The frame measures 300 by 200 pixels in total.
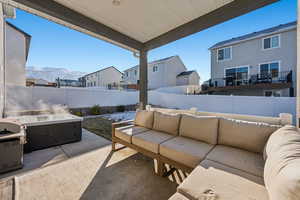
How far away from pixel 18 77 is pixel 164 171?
8.72m

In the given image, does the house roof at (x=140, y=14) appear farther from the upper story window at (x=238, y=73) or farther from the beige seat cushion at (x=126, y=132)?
the upper story window at (x=238, y=73)

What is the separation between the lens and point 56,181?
2018 mm

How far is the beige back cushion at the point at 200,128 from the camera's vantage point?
218 cm

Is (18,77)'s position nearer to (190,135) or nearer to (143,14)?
(143,14)

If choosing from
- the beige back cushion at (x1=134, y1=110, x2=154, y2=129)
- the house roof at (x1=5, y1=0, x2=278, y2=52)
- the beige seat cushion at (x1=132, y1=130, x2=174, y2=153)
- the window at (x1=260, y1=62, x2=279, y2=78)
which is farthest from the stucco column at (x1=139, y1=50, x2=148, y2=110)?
the window at (x1=260, y1=62, x2=279, y2=78)

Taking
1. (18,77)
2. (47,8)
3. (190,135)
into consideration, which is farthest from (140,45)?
(18,77)

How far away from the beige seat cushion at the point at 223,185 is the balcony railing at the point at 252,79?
929cm

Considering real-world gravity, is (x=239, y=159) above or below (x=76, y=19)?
below

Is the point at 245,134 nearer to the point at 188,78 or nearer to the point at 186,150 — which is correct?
the point at 186,150

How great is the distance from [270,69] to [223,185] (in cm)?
1079

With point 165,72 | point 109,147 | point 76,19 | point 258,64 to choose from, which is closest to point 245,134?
point 109,147

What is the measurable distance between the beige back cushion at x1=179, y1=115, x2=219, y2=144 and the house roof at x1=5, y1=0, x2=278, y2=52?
195 cm

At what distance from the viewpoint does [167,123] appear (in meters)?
2.76

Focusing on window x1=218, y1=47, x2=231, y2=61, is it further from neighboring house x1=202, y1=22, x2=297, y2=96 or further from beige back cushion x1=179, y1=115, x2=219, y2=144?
beige back cushion x1=179, y1=115, x2=219, y2=144
